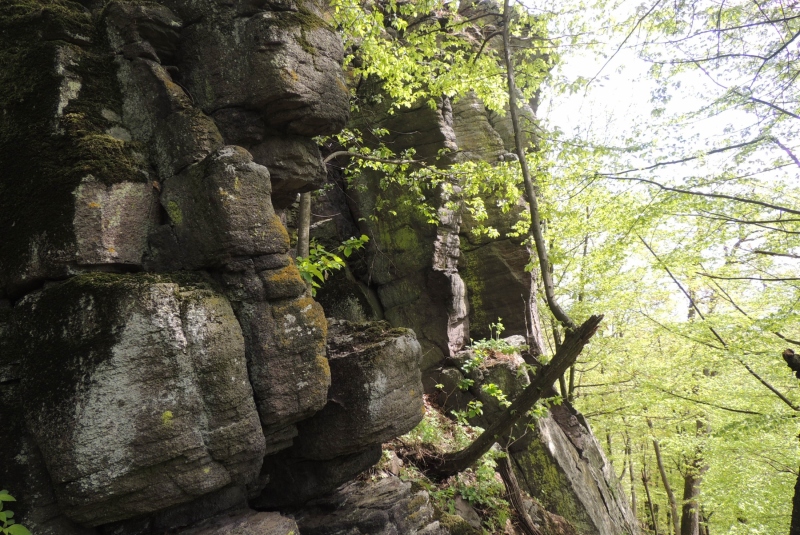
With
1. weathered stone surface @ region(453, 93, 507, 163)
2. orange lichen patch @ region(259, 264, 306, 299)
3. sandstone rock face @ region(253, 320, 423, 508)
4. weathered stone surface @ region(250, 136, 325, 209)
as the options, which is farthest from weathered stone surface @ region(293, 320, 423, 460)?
weathered stone surface @ region(453, 93, 507, 163)

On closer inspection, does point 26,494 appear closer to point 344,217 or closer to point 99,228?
point 99,228

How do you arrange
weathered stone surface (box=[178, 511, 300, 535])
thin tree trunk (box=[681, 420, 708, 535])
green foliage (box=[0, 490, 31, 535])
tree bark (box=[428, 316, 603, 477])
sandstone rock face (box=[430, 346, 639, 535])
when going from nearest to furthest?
green foliage (box=[0, 490, 31, 535]) < weathered stone surface (box=[178, 511, 300, 535]) < tree bark (box=[428, 316, 603, 477]) < sandstone rock face (box=[430, 346, 639, 535]) < thin tree trunk (box=[681, 420, 708, 535])

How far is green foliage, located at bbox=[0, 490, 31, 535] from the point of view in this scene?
3.05 metres

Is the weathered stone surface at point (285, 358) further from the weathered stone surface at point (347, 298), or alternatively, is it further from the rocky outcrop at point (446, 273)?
the rocky outcrop at point (446, 273)

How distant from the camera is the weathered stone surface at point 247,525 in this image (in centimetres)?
Result: 405

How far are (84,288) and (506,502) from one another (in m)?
7.07

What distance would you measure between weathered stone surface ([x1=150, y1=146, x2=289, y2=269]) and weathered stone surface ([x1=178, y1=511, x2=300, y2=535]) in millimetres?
2265

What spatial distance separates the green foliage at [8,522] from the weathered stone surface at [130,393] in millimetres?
252

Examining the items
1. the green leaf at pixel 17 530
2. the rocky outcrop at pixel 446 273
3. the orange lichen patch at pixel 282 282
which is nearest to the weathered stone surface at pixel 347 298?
the rocky outcrop at pixel 446 273

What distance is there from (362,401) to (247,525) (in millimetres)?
1496

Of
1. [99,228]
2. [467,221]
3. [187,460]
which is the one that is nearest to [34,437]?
[187,460]

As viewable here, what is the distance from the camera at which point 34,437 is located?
3.48m

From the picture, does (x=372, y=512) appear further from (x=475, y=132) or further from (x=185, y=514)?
(x=475, y=132)

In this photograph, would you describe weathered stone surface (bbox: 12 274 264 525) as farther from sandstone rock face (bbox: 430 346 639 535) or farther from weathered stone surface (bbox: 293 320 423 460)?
sandstone rock face (bbox: 430 346 639 535)
